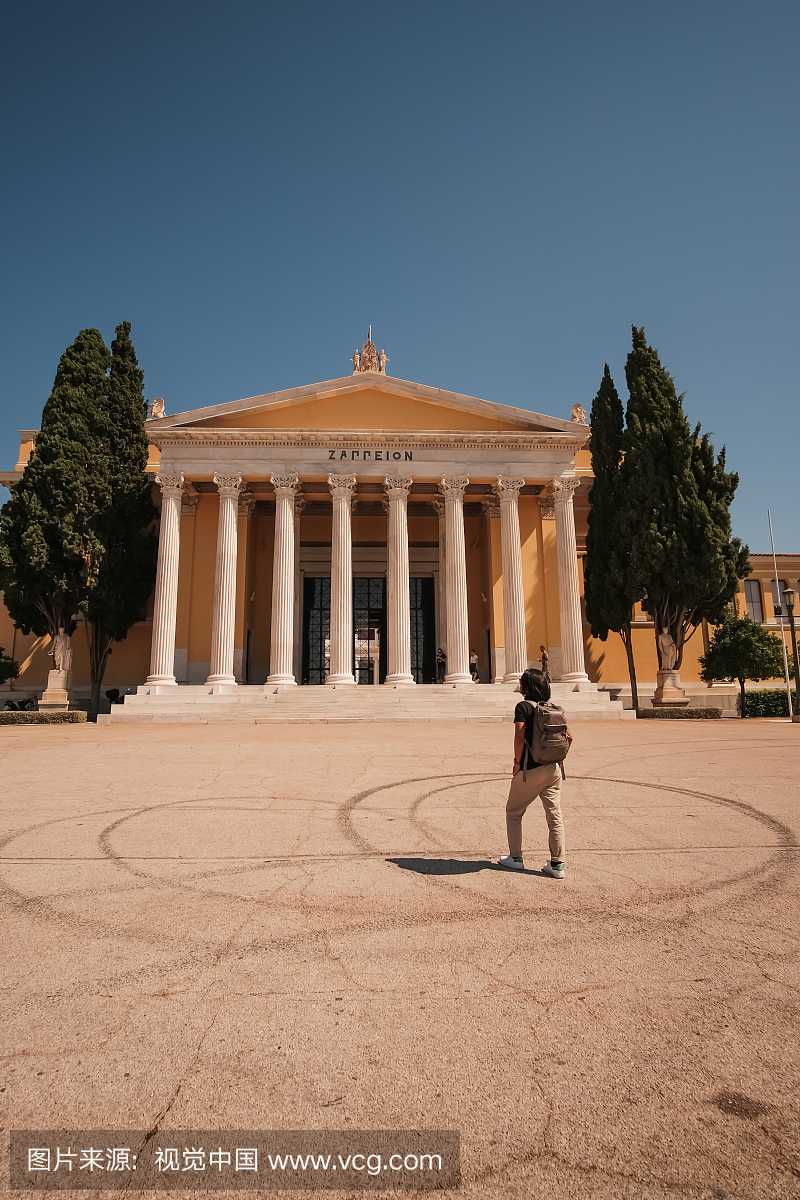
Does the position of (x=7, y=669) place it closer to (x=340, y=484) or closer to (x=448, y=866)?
(x=340, y=484)

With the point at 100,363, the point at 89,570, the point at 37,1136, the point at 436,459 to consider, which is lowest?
the point at 37,1136

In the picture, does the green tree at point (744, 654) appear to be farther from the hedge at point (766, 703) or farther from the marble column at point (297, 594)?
the marble column at point (297, 594)

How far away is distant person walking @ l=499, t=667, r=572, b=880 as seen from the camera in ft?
14.6

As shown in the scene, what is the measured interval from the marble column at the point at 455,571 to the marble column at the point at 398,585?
154 centimetres

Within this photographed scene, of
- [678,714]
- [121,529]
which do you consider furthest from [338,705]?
[121,529]

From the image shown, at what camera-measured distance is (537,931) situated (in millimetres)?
3479

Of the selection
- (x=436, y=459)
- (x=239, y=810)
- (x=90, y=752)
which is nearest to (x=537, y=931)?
(x=239, y=810)

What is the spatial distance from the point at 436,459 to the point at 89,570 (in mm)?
13231

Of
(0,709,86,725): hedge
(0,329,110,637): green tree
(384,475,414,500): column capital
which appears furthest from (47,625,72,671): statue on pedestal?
(384,475,414,500): column capital

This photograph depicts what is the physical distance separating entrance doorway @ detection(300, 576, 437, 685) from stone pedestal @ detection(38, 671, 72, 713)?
31.2 ft

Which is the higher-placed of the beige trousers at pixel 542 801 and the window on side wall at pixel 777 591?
the window on side wall at pixel 777 591

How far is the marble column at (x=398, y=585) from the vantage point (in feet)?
74.5

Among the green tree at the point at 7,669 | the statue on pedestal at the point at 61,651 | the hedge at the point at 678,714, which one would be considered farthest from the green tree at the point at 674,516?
the green tree at the point at 7,669

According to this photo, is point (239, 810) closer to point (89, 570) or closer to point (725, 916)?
point (725, 916)
